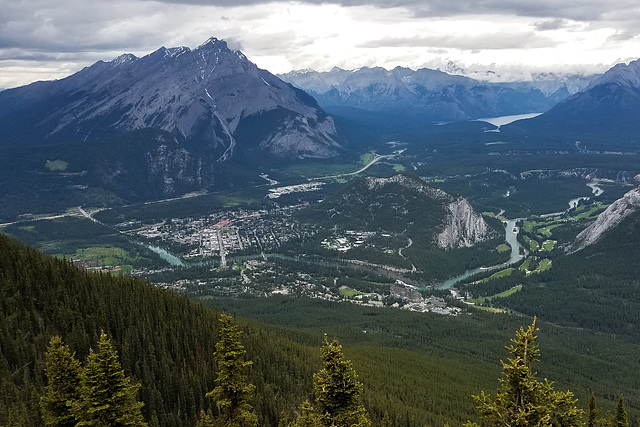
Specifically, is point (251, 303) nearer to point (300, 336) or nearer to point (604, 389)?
point (300, 336)

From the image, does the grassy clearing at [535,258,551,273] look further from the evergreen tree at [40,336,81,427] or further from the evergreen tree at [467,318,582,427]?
the evergreen tree at [40,336,81,427]

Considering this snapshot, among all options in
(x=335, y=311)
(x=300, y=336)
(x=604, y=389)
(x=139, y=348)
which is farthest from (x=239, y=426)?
(x=335, y=311)

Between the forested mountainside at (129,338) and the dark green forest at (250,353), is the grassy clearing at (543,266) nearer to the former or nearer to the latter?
the dark green forest at (250,353)

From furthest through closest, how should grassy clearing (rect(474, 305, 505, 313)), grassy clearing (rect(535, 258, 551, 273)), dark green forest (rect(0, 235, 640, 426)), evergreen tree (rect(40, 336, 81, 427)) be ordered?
grassy clearing (rect(535, 258, 551, 273)) → grassy clearing (rect(474, 305, 505, 313)) → dark green forest (rect(0, 235, 640, 426)) → evergreen tree (rect(40, 336, 81, 427))

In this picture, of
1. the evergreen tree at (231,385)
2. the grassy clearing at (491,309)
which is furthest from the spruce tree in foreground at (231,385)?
the grassy clearing at (491,309)

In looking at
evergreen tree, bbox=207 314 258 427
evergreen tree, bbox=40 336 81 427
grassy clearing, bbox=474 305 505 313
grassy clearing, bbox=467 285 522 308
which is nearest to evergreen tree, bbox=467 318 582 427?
evergreen tree, bbox=207 314 258 427

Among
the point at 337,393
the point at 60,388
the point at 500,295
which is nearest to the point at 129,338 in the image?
the point at 60,388
